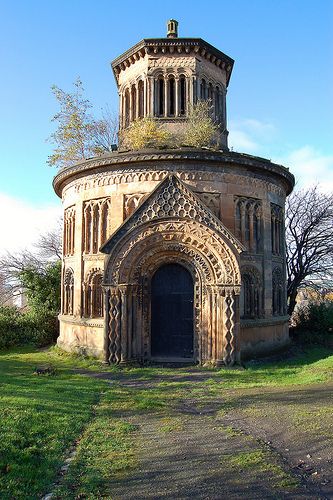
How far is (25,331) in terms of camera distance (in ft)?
71.9

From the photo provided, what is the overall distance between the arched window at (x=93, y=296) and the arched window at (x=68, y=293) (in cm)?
145

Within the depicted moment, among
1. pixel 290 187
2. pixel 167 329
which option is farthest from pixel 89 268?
pixel 290 187

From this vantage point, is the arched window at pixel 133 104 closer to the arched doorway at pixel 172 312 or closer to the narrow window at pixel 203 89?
the narrow window at pixel 203 89

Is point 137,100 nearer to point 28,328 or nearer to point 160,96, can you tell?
point 160,96

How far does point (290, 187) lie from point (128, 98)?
391 inches

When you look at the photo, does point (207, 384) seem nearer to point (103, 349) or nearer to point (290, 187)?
point (103, 349)

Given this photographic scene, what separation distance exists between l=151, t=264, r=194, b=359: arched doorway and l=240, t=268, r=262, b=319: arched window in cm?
262

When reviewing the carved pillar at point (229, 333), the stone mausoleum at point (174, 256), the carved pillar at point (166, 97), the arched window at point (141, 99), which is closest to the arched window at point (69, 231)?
the stone mausoleum at point (174, 256)

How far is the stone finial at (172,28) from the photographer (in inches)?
882

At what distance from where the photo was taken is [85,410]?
380 inches

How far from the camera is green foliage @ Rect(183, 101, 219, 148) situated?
1873cm

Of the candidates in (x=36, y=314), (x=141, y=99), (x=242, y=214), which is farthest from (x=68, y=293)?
(x=141, y=99)

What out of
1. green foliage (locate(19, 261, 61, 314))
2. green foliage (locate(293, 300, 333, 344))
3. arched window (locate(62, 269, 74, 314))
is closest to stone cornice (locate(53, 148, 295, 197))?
arched window (locate(62, 269, 74, 314))

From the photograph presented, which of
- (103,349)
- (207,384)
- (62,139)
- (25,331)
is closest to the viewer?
(207,384)
